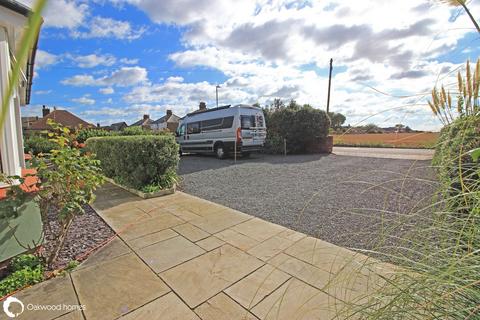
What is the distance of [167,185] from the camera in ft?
Answer: 18.5

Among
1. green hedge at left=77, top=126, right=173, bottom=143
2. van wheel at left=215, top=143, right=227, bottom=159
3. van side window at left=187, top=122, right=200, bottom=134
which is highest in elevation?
van side window at left=187, top=122, right=200, bottom=134

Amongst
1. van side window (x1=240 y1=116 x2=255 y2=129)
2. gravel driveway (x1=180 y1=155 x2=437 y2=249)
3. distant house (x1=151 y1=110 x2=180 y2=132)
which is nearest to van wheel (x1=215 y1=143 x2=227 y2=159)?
van side window (x1=240 y1=116 x2=255 y2=129)

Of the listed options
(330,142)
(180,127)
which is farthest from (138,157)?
(330,142)

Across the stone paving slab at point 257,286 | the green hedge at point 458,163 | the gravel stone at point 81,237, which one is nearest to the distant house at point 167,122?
the gravel stone at point 81,237

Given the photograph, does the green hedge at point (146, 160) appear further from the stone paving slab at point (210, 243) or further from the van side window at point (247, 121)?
the van side window at point (247, 121)

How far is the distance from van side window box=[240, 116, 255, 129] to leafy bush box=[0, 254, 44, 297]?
8.61 metres

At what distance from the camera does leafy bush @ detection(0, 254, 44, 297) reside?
7.49 feet

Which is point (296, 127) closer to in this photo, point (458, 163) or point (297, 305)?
point (458, 163)

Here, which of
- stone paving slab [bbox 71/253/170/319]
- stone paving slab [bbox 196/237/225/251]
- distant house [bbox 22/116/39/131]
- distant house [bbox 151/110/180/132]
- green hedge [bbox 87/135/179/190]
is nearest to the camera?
stone paving slab [bbox 71/253/170/319]

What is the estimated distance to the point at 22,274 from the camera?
94.4 inches

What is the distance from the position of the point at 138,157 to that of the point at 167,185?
34.8 inches

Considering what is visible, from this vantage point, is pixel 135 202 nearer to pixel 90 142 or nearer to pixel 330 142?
pixel 90 142

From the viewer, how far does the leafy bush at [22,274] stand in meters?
2.28

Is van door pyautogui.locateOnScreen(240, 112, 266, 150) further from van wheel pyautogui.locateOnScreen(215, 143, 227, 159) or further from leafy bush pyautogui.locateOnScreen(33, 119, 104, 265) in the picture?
leafy bush pyautogui.locateOnScreen(33, 119, 104, 265)
